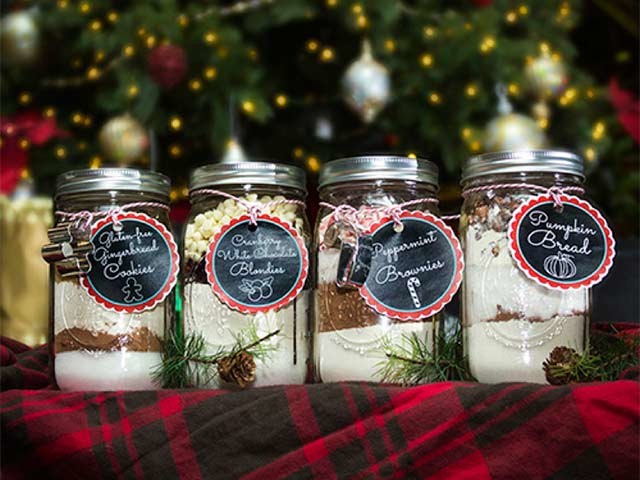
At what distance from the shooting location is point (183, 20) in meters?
2.04

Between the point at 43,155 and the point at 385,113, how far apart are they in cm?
98

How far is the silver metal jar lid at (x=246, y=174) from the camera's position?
2.74 feet

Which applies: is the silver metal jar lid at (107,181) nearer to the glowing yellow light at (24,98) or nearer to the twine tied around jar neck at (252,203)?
the twine tied around jar neck at (252,203)

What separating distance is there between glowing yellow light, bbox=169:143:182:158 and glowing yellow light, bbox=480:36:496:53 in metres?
0.89

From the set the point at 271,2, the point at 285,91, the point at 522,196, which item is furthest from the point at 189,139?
the point at 522,196

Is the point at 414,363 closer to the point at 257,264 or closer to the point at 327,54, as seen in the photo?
the point at 257,264

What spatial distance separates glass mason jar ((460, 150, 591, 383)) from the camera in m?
0.76

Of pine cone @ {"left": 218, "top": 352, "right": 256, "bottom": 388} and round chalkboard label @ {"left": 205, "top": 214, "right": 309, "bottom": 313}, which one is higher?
round chalkboard label @ {"left": 205, "top": 214, "right": 309, "bottom": 313}

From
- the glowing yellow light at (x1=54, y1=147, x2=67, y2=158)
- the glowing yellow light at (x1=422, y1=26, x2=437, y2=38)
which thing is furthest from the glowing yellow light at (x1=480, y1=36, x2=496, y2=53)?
the glowing yellow light at (x1=54, y1=147, x2=67, y2=158)

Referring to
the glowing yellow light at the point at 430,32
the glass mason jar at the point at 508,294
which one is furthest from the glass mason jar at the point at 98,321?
the glowing yellow light at the point at 430,32

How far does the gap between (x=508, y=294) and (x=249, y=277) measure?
25 cm

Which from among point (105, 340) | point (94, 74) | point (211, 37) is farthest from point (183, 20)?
point (105, 340)

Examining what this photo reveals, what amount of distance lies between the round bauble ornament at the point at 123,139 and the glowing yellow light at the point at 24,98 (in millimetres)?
439

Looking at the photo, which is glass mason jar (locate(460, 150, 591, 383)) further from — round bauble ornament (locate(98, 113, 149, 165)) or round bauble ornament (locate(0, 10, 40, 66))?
round bauble ornament (locate(0, 10, 40, 66))
